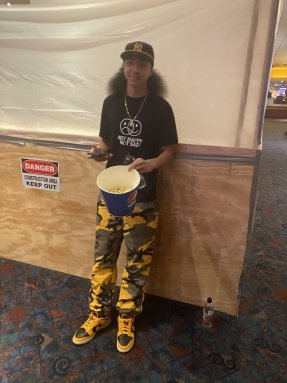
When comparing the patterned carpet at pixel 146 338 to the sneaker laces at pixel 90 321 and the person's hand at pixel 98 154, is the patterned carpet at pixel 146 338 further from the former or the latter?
the person's hand at pixel 98 154

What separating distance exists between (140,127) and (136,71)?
0.23 meters

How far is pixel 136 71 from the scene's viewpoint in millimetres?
1270

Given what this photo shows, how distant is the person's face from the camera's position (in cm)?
127

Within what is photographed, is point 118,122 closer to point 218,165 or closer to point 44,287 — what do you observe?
point 218,165

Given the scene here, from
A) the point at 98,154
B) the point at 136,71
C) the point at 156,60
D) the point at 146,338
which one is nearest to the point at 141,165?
the point at 98,154

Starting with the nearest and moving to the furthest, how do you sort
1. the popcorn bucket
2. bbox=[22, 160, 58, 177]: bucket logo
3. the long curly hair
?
1. the popcorn bucket
2. the long curly hair
3. bbox=[22, 160, 58, 177]: bucket logo

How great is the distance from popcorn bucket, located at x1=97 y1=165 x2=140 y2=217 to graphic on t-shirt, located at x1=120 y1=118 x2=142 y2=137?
0.54 feet

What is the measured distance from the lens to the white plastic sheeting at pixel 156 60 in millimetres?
1277

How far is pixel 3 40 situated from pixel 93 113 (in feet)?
2.06

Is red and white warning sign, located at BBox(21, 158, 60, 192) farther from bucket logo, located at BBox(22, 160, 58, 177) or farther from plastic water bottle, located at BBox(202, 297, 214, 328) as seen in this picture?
plastic water bottle, located at BBox(202, 297, 214, 328)

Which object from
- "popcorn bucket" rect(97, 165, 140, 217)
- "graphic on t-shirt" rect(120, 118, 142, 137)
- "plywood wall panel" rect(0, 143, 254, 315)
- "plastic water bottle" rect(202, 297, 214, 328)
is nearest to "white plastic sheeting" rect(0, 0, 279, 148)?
"plywood wall panel" rect(0, 143, 254, 315)

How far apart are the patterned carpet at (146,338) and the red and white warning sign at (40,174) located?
0.59 metres

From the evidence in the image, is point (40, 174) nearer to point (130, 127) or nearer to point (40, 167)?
point (40, 167)

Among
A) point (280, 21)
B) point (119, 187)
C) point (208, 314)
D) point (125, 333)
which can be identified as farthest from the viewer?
point (280, 21)
